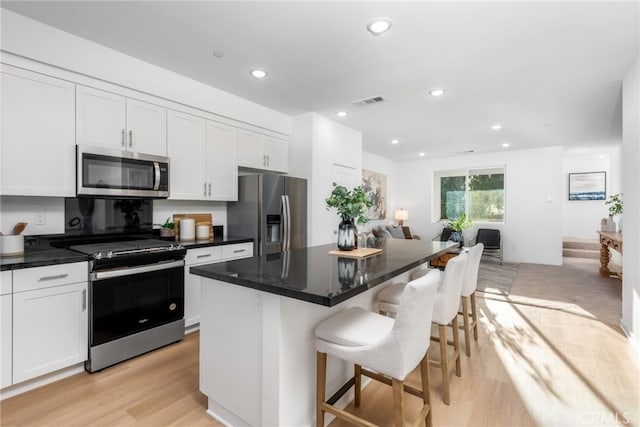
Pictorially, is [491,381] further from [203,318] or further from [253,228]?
[253,228]

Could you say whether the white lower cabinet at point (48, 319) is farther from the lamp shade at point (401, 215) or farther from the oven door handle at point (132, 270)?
the lamp shade at point (401, 215)

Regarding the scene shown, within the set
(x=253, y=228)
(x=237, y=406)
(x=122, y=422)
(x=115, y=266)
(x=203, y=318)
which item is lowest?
(x=122, y=422)

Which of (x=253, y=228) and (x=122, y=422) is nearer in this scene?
(x=122, y=422)

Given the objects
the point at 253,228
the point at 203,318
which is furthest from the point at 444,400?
the point at 253,228

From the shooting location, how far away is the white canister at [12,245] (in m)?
2.10

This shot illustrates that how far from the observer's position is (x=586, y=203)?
8.20 meters

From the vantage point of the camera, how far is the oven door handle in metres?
A: 2.24

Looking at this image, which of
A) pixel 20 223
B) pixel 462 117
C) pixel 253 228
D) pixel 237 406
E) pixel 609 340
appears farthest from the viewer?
pixel 462 117

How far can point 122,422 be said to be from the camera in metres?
1.74

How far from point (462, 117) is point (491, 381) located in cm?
356

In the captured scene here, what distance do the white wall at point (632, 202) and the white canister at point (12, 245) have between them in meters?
4.89

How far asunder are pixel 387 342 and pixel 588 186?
978 cm

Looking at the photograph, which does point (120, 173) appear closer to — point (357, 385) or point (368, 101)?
point (357, 385)

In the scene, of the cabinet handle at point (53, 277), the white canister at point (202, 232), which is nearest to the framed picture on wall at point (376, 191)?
the white canister at point (202, 232)
